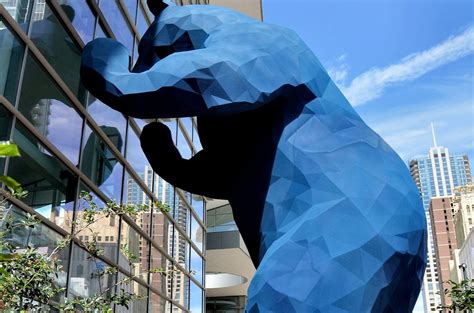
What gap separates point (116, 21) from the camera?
952 centimetres

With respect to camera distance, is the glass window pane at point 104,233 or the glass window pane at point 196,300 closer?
the glass window pane at point 104,233

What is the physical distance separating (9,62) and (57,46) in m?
1.20

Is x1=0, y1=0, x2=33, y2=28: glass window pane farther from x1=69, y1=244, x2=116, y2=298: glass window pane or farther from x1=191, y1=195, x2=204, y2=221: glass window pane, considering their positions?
x1=191, y1=195, x2=204, y2=221: glass window pane

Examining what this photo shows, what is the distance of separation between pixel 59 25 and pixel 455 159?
160m

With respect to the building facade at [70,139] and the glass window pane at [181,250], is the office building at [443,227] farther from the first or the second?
the building facade at [70,139]

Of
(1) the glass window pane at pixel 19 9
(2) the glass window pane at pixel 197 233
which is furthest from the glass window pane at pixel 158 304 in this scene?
(1) the glass window pane at pixel 19 9

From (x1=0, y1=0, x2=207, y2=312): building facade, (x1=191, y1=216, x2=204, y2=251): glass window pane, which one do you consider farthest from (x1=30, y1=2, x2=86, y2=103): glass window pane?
(x1=191, y1=216, x2=204, y2=251): glass window pane

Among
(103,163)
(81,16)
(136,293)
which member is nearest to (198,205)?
(136,293)

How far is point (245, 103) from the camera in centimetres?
409

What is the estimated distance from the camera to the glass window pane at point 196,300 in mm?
15762

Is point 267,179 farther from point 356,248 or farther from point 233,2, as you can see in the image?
point 233,2

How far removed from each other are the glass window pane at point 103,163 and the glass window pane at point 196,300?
7.04 metres

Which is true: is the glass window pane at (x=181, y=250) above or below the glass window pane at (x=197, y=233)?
below

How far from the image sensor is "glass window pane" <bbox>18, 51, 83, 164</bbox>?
645 cm
